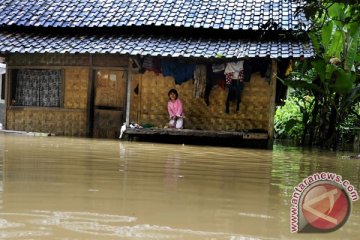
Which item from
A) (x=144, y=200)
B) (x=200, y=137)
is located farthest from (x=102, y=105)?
(x=144, y=200)

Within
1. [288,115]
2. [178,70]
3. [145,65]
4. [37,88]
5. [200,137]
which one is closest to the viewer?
[200,137]

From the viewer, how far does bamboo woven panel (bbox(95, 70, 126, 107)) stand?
12203 millimetres

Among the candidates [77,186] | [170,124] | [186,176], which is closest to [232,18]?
[170,124]

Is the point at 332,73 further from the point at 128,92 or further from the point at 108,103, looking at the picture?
the point at 108,103

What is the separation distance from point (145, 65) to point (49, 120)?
3.26m

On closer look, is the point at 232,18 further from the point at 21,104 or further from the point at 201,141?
the point at 21,104

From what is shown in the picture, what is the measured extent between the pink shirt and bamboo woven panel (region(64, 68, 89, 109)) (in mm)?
2584

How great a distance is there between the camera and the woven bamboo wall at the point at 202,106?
1136 cm

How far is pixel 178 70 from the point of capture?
1158cm

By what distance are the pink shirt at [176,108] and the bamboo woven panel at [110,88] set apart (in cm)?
147

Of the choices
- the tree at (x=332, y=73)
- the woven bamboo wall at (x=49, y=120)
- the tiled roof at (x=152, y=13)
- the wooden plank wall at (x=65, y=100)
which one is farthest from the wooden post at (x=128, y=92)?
the tree at (x=332, y=73)

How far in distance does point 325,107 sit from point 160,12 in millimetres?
4941

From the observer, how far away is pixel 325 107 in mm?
10500

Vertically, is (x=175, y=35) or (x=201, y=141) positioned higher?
(x=175, y=35)
